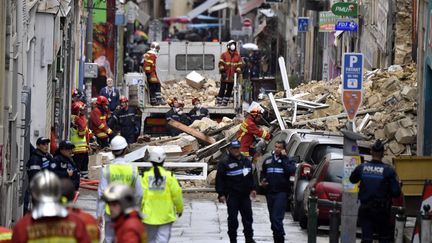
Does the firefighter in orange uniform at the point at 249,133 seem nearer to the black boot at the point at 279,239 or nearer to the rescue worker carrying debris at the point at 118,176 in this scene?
the black boot at the point at 279,239

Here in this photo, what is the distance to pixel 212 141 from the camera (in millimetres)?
33062

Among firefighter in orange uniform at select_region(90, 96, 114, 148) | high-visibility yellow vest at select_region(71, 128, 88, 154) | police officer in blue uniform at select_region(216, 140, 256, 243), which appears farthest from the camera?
firefighter in orange uniform at select_region(90, 96, 114, 148)

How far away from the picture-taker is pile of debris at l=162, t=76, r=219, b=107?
1639 inches

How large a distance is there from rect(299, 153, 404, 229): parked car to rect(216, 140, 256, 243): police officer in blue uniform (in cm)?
165

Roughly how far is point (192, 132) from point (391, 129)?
5.67 m

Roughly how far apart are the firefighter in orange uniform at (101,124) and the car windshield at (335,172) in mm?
12514

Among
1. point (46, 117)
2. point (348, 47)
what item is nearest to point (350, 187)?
point (46, 117)

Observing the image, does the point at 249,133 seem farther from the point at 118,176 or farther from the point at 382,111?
the point at 118,176

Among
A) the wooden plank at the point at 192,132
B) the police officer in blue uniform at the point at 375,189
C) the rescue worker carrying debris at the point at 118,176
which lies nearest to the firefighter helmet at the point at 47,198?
the rescue worker carrying debris at the point at 118,176

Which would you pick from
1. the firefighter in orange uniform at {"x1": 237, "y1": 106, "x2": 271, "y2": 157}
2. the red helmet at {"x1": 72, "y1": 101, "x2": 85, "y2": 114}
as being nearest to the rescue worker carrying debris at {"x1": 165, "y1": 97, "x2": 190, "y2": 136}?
the red helmet at {"x1": 72, "y1": 101, "x2": 85, "y2": 114}

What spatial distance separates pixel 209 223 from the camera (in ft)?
79.4

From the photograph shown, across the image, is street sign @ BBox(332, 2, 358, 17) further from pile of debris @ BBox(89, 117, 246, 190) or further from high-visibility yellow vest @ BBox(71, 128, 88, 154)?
high-visibility yellow vest @ BBox(71, 128, 88, 154)

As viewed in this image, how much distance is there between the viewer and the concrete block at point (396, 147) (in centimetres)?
2929

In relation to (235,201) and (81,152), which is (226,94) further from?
(235,201)
